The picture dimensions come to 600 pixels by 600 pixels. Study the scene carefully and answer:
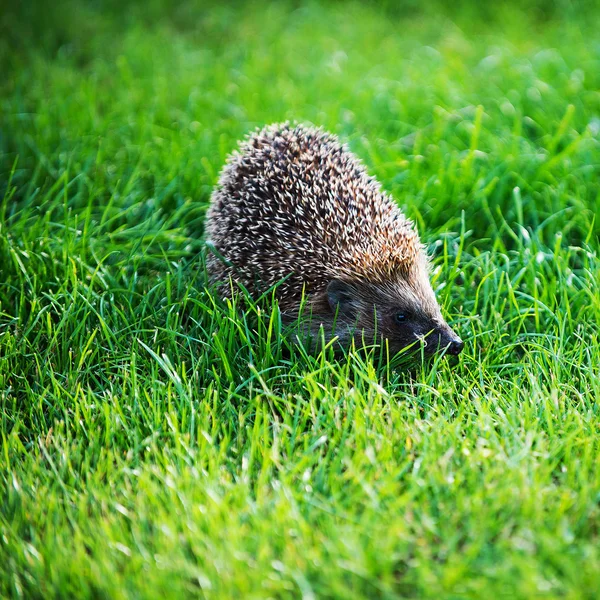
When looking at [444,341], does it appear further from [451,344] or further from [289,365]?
[289,365]

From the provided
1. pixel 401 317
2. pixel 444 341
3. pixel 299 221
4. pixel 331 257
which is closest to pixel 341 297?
pixel 331 257

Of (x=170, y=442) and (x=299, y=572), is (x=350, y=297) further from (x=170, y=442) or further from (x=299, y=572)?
(x=299, y=572)

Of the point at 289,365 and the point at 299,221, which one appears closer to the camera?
the point at 289,365

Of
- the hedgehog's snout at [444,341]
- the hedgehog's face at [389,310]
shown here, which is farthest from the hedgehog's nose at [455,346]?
the hedgehog's face at [389,310]

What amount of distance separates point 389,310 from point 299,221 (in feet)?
2.07

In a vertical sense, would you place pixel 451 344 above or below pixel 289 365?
above

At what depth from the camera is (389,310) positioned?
370 cm

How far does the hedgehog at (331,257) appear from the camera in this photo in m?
3.66

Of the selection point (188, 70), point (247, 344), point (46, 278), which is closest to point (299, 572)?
point (247, 344)

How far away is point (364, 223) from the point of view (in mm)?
3779

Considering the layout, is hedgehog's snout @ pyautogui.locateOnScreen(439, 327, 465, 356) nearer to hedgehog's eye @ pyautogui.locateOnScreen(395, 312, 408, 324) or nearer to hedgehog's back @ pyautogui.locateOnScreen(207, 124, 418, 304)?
hedgehog's eye @ pyautogui.locateOnScreen(395, 312, 408, 324)

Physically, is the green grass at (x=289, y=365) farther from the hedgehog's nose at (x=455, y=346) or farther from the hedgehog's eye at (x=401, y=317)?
the hedgehog's eye at (x=401, y=317)

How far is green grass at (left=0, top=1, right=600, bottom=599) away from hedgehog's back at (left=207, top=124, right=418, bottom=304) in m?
0.26

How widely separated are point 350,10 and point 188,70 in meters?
2.54
